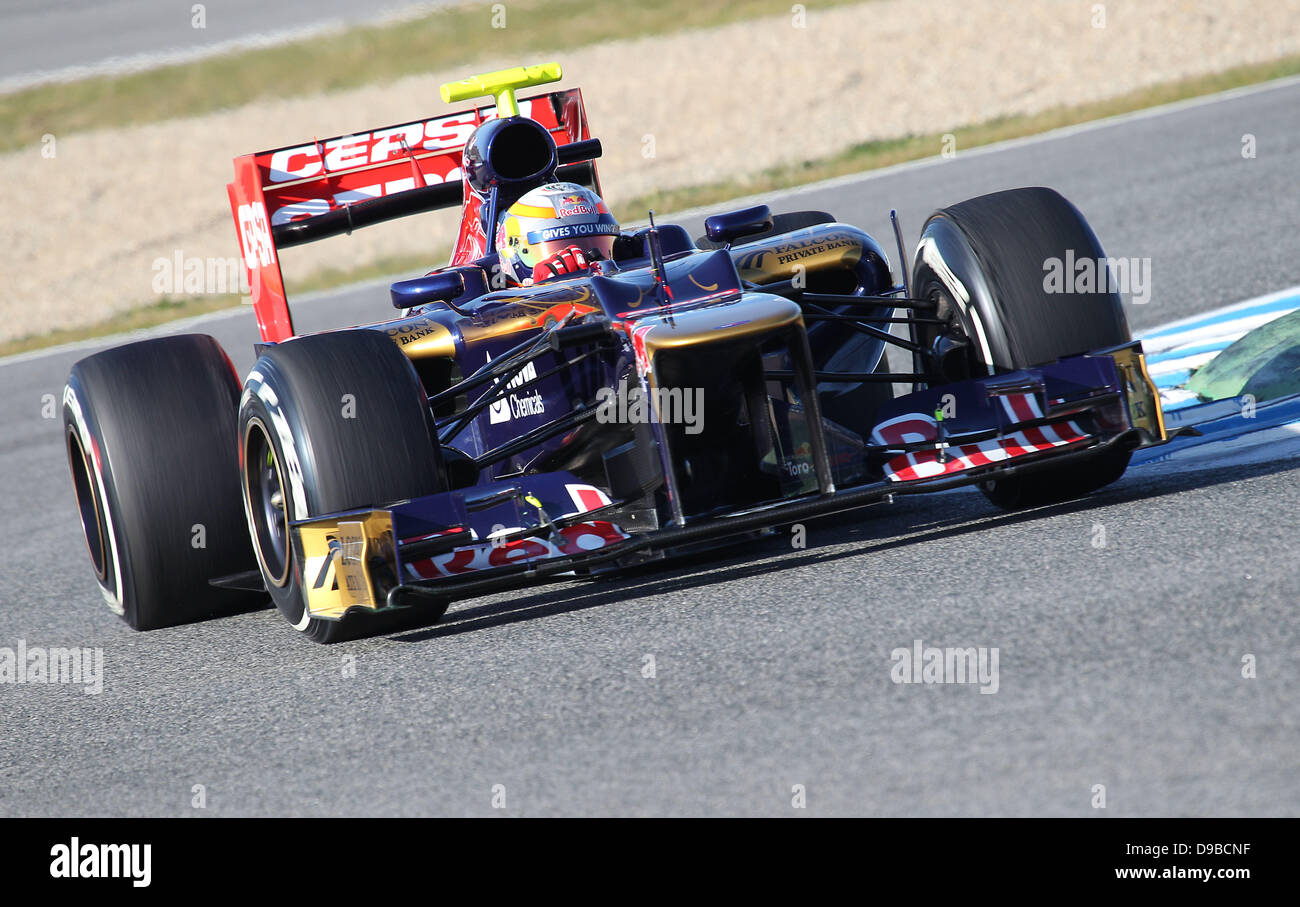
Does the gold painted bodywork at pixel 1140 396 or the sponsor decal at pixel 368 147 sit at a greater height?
the sponsor decal at pixel 368 147

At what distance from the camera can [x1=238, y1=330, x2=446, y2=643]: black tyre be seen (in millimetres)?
5008

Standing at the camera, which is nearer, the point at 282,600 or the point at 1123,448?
the point at 1123,448

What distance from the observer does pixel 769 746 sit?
376 centimetres

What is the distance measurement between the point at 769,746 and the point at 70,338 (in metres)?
14.1

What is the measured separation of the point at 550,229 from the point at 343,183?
5.40 ft

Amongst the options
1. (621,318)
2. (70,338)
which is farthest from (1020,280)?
(70,338)

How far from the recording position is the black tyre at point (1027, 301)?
5.53 m

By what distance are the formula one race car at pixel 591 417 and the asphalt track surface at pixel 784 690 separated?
0.75 feet

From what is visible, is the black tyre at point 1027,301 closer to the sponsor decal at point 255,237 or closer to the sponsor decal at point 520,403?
the sponsor decal at point 520,403
